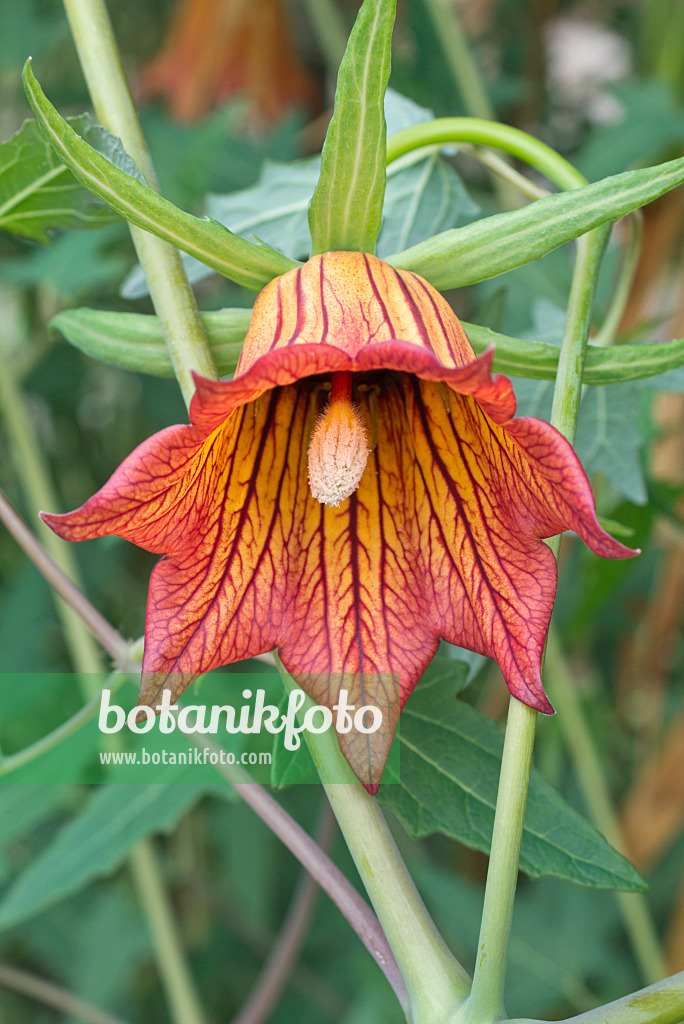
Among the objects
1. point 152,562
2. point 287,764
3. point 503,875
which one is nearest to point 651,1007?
point 503,875

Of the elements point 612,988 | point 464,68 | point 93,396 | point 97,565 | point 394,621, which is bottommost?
point 612,988

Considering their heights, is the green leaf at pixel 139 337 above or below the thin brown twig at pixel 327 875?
above

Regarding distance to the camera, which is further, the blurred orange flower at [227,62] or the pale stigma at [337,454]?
the blurred orange flower at [227,62]

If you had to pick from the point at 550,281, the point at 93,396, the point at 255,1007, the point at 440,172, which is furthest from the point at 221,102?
the point at 255,1007

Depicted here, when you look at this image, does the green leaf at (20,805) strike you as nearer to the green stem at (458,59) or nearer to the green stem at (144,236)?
the green stem at (144,236)

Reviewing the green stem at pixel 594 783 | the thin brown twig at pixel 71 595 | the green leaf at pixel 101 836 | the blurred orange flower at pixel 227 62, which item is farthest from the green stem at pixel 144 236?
the blurred orange flower at pixel 227 62

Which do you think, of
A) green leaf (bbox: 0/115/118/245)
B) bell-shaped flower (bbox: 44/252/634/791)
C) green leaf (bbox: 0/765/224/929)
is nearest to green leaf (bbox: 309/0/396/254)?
bell-shaped flower (bbox: 44/252/634/791)

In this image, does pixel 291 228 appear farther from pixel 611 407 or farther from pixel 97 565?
pixel 97 565

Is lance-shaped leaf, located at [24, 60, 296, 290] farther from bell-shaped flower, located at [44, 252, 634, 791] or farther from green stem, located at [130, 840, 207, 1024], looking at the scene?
green stem, located at [130, 840, 207, 1024]

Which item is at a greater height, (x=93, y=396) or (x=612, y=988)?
(x=93, y=396)

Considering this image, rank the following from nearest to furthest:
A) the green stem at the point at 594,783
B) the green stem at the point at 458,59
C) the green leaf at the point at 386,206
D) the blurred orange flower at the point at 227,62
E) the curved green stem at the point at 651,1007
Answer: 1. the curved green stem at the point at 651,1007
2. the green leaf at the point at 386,206
3. the green stem at the point at 594,783
4. the green stem at the point at 458,59
5. the blurred orange flower at the point at 227,62
